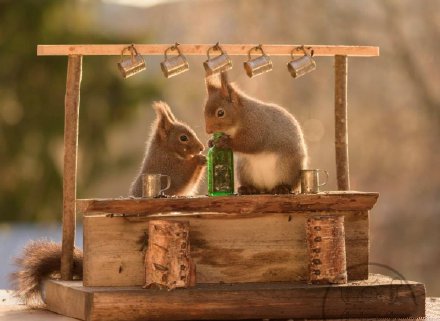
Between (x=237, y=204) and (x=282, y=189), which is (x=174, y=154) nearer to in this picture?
(x=282, y=189)

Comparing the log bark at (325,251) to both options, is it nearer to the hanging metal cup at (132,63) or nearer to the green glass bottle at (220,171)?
the green glass bottle at (220,171)

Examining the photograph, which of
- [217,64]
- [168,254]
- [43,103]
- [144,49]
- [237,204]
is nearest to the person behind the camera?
[168,254]

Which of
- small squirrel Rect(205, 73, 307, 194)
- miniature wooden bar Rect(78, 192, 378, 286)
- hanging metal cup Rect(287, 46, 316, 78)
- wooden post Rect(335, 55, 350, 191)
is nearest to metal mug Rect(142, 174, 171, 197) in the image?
miniature wooden bar Rect(78, 192, 378, 286)

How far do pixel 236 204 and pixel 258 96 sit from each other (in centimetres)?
983

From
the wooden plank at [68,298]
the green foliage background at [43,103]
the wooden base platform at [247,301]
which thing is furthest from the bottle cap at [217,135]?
the green foliage background at [43,103]

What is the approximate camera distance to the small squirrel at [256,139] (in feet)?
15.8

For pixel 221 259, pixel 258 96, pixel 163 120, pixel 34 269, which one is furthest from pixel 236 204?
pixel 258 96

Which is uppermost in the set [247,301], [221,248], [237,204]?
[237,204]

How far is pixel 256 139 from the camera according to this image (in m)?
4.84

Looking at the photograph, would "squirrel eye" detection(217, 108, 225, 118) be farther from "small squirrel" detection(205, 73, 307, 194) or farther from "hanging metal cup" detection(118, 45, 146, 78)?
"hanging metal cup" detection(118, 45, 146, 78)

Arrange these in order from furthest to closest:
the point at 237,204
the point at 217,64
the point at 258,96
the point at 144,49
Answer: the point at 258,96
the point at 144,49
the point at 217,64
the point at 237,204

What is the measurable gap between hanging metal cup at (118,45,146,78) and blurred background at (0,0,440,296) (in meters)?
8.61

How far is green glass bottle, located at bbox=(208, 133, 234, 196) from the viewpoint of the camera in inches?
188

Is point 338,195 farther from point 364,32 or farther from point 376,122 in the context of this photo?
point 376,122
